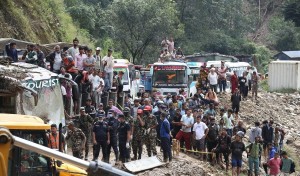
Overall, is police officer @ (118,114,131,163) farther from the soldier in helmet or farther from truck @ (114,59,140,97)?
truck @ (114,59,140,97)

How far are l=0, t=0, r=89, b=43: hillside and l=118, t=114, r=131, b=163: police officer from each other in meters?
8.53

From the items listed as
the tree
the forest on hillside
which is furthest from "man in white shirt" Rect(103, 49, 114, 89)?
the tree

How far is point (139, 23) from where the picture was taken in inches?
2044

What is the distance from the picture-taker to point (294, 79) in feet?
164

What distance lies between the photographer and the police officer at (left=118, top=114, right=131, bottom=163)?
19.3 metres

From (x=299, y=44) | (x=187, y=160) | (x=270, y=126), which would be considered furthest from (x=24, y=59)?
(x=299, y=44)

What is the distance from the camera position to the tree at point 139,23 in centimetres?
5181

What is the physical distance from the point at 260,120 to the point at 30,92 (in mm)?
21784

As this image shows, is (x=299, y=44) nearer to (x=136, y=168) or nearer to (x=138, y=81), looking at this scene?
(x=138, y=81)

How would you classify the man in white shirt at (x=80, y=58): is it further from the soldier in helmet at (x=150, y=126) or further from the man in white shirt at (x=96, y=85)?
the soldier in helmet at (x=150, y=126)

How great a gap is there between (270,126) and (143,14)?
26.8 metres

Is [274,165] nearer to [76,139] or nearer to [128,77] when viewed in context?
[76,139]

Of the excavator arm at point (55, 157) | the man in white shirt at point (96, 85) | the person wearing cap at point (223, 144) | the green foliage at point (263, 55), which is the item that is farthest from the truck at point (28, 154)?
the green foliage at point (263, 55)

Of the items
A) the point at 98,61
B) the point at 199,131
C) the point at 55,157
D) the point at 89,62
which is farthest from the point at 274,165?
the point at 55,157
